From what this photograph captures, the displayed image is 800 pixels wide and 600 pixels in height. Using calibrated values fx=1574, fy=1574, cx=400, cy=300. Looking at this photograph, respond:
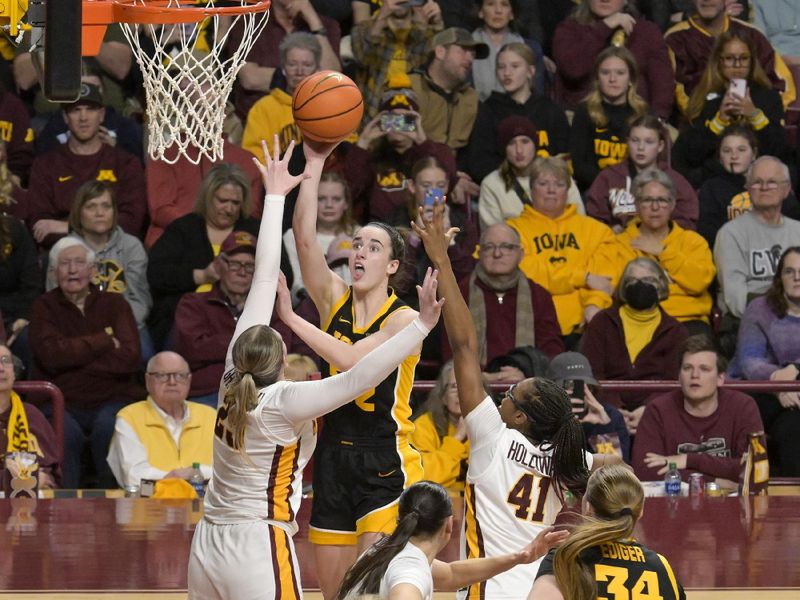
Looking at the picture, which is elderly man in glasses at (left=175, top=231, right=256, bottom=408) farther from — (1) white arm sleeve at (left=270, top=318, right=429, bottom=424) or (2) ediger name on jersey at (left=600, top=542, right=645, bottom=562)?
(2) ediger name on jersey at (left=600, top=542, right=645, bottom=562)

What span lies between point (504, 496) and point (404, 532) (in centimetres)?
86

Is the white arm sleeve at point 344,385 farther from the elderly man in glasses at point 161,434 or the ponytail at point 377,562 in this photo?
the elderly man in glasses at point 161,434

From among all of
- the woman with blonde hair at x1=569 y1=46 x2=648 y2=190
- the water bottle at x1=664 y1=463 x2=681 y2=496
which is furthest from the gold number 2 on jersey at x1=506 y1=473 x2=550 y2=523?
the woman with blonde hair at x1=569 y1=46 x2=648 y2=190

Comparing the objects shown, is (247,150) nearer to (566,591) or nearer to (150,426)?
(150,426)

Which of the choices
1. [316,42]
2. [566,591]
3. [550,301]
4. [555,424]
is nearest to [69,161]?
[316,42]

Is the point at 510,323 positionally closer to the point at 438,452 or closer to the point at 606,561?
the point at 438,452

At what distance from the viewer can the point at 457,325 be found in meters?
5.85

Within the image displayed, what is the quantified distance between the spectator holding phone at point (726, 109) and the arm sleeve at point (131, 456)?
4.93 m

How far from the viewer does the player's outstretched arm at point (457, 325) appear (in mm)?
5645

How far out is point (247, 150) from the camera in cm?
1124

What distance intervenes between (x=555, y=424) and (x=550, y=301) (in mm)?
4847

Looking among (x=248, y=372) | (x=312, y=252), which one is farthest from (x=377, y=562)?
(x=312, y=252)

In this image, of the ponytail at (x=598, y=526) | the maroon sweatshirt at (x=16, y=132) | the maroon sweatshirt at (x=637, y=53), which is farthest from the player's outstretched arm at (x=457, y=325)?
the maroon sweatshirt at (x=637, y=53)

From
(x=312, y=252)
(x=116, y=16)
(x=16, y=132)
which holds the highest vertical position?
(x=116, y=16)
